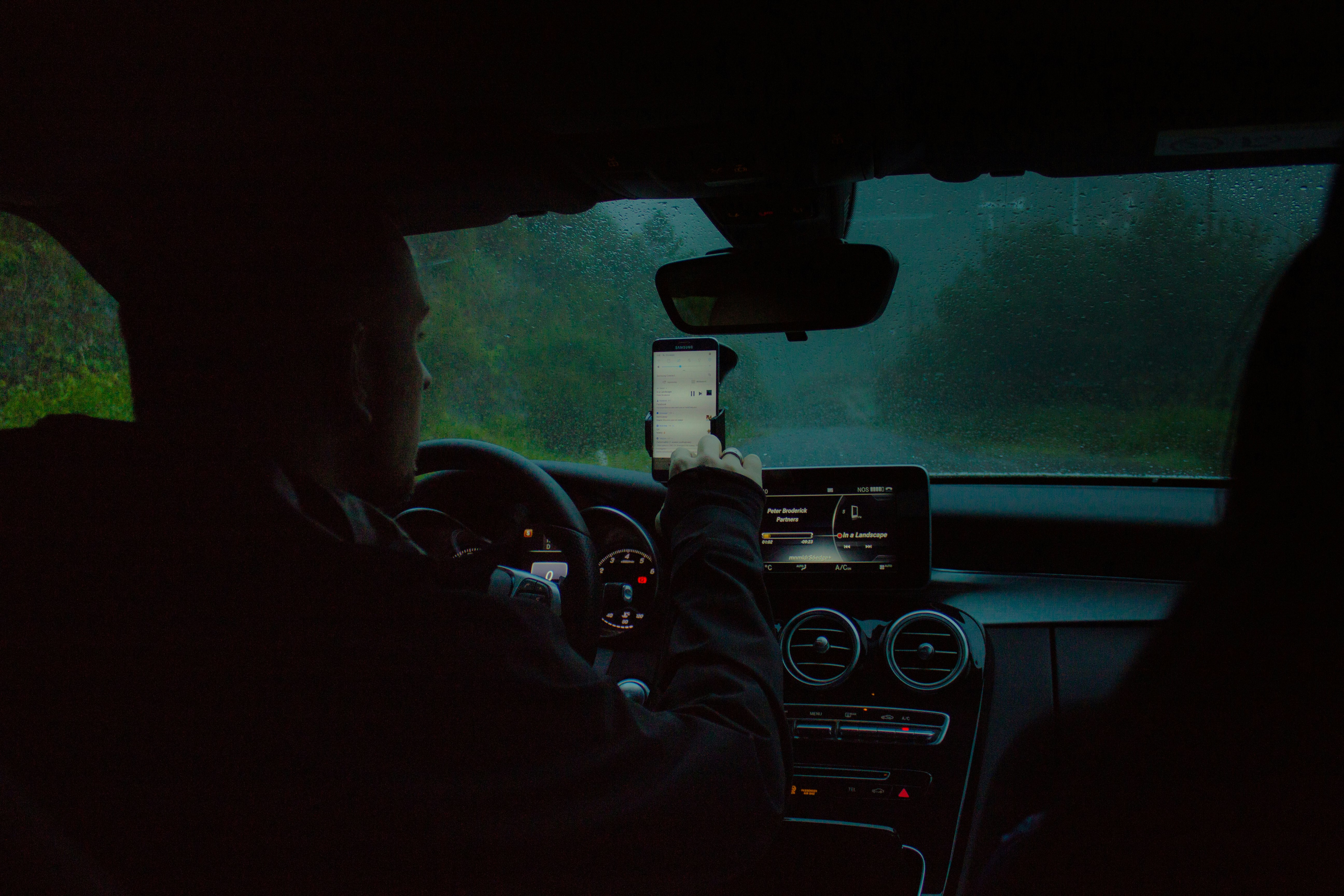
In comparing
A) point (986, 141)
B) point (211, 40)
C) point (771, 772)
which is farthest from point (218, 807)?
point (986, 141)

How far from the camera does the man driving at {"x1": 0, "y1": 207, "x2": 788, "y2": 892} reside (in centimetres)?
98

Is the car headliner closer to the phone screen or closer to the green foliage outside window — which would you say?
the green foliage outside window

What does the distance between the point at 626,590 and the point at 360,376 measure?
1.60 m

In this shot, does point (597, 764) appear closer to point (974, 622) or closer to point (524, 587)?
point (524, 587)

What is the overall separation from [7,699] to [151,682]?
17 cm

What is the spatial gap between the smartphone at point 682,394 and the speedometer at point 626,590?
0.47 metres

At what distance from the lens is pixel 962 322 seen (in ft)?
9.39

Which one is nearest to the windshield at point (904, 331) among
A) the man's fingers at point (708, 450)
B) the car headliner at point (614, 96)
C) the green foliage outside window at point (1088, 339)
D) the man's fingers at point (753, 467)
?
the green foliage outside window at point (1088, 339)

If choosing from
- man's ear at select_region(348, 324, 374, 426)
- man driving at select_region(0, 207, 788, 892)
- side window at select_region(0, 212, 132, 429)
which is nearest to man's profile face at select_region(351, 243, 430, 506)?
man's ear at select_region(348, 324, 374, 426)

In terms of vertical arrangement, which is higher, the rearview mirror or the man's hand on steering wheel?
the rearview mirror

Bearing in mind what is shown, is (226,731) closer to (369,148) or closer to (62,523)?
(62,523)

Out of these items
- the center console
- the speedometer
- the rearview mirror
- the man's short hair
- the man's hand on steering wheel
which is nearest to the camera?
the man's short hair

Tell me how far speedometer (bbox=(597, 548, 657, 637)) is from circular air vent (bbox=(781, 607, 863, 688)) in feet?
1.76

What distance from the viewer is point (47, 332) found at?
3.09 meters
